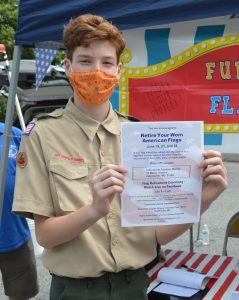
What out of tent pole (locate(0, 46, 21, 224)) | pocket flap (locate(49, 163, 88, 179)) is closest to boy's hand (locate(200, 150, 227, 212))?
pocket flap (locate(49, 163, 88, 179))

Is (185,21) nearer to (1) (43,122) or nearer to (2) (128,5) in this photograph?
(2) (128,5)

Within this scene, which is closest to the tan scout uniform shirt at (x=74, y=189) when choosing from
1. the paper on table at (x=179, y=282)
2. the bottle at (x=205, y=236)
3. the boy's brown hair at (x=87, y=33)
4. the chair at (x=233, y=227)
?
the boy's brown hair at (x=87, y=33)

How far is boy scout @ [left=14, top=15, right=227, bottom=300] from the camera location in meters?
1.36

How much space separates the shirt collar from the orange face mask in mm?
47

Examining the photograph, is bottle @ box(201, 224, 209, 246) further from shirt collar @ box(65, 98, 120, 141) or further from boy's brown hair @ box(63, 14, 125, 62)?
boy's brown hair @ box(63, 14, 125, 62)

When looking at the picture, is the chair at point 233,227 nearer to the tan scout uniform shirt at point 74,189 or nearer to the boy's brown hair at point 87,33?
the tan scout uniform shirt at point 74,189

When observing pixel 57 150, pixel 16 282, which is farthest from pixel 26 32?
pixel 16 282

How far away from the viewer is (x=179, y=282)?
8.30ft

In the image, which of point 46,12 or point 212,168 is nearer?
point 212,168

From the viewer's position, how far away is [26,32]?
8.50ft

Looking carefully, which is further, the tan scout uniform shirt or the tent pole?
the tent pole

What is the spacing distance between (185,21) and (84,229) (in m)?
1.39

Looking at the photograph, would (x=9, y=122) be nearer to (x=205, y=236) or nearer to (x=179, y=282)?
(x=179, y=282)

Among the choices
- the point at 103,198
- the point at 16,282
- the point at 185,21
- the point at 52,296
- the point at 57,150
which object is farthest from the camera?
the point at 16,282
